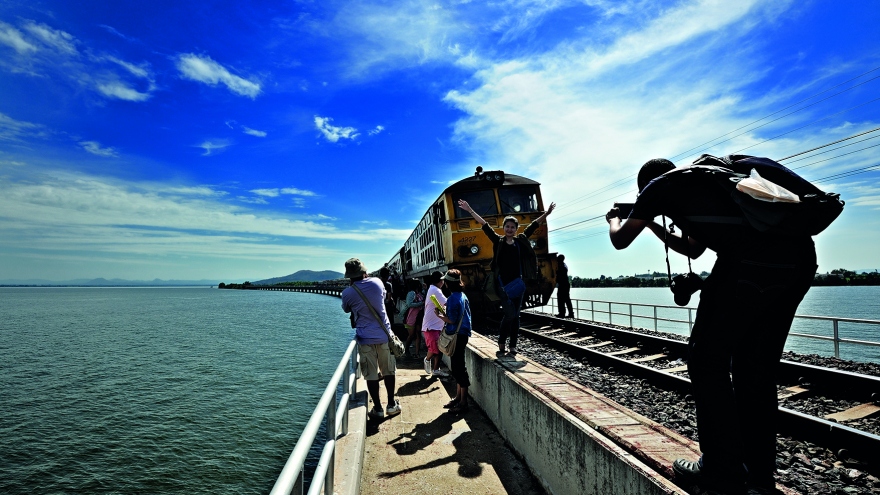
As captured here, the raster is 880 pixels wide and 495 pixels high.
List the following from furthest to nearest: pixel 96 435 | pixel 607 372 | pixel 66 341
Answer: pixel 66 341 → pixel 96 435 → pixel 607 372

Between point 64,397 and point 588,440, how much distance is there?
18.2 meters

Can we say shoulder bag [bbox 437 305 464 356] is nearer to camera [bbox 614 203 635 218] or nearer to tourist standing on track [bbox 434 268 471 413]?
tourist standing on track [bbox 434 268 471 413]

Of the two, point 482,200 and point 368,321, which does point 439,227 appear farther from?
point 368,321

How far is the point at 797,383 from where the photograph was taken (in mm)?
5613

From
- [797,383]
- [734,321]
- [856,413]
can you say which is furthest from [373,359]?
[797,383]

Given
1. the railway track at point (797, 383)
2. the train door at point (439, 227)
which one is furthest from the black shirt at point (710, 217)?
the train door at point (439, 227)

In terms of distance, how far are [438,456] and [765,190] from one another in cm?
401

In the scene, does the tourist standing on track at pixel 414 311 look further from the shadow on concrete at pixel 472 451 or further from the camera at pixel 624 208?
the camera at pixel 624 208

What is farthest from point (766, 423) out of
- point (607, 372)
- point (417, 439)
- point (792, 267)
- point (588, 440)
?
point (607, 372)

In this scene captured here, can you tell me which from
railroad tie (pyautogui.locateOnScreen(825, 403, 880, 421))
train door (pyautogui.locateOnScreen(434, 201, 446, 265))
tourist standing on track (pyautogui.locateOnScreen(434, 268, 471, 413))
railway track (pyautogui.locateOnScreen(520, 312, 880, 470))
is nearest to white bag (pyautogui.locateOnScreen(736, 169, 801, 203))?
railway track (pyautogui.locateOnScreen(520, 312, 880, 470))

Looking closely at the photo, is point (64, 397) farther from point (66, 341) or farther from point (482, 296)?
point (66, 341)

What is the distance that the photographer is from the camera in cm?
212

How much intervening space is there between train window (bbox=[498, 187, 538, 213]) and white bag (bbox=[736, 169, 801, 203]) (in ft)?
34.7

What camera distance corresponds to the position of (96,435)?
11.2 metres
